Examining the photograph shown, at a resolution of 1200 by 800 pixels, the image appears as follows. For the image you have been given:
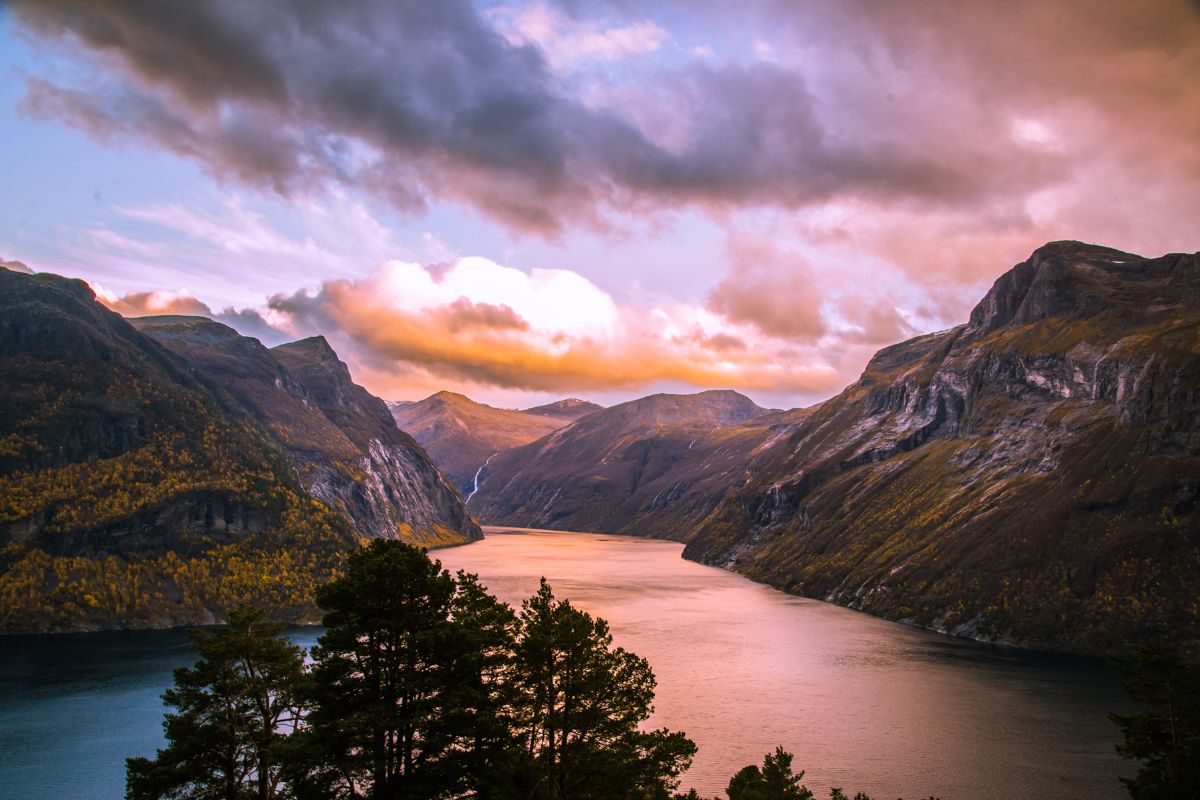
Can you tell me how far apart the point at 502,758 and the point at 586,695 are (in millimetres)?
5042

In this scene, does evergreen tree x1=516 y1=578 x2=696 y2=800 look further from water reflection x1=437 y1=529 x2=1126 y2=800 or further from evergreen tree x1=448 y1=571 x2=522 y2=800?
water reflection x1=437 y1=529 x2=1126 y2=800

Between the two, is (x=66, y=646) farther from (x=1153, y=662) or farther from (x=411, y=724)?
(x=1153, y=662)

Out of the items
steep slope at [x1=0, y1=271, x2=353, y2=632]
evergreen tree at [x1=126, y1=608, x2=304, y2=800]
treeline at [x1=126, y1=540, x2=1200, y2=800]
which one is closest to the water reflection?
treeline at [x1=126, y1=540, x2=1200, y2=800]

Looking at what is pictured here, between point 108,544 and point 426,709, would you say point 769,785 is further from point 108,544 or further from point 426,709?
point 108,544

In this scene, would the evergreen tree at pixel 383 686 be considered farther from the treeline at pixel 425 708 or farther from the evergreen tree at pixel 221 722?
the evergreen tree at pixel 221 722

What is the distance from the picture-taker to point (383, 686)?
38594 millimetres

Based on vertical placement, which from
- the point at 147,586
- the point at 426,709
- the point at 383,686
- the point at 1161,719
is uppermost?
the point at 383,686

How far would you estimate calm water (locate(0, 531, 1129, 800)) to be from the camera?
7788 centimetres

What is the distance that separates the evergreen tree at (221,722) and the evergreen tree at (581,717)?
12.6 m

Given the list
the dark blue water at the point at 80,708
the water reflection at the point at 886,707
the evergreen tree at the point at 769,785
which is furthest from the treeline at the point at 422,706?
the dark blue water at the point at 80,708

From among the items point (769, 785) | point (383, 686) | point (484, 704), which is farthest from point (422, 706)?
point (769, 785)

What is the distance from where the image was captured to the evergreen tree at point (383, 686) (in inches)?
1430

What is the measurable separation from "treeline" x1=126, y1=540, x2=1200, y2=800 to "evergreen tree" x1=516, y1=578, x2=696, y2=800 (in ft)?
0.24

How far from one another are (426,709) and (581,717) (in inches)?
310
